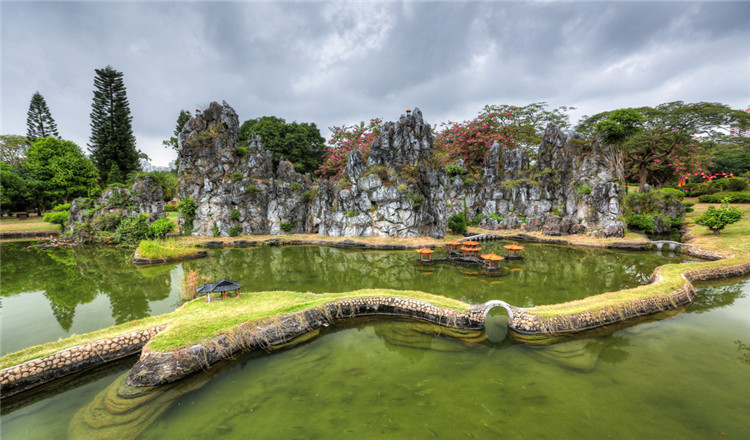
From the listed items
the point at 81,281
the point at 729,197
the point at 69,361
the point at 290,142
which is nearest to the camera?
the point at 69,361

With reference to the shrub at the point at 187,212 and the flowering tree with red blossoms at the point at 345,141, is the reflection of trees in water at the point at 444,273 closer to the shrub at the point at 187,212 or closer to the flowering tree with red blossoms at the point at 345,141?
the shrub at the point at 187,212

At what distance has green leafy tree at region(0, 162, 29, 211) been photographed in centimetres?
2958

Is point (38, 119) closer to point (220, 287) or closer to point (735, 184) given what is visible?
point (220, 287)

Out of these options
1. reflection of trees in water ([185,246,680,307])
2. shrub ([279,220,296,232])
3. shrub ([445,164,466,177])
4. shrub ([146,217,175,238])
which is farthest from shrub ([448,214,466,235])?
shrub ([146,217,175,238])

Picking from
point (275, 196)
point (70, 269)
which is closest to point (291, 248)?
point (275, 196)

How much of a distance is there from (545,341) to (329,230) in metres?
21.1

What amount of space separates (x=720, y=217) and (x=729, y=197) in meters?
13.7

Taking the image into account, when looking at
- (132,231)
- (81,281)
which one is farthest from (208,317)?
(132,231)

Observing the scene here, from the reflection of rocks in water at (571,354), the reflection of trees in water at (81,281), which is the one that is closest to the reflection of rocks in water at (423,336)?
the reflection of rocks in water at (571,354)

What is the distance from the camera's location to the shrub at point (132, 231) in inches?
825

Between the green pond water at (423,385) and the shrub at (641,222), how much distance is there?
13161mm

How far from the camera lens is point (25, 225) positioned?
92.1ft

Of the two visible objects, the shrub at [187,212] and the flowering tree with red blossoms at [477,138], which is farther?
the flowering tree with red blossoms at [477,138]

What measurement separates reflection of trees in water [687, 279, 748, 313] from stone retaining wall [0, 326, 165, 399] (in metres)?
17.2
